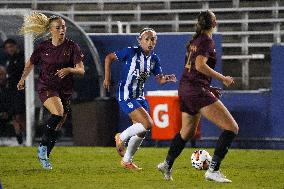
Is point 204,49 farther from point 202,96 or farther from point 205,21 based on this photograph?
point 202,96

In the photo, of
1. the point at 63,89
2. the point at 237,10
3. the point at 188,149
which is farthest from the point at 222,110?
the point at 237,10

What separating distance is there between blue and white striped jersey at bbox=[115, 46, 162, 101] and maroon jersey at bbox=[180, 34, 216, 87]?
89.9 inches

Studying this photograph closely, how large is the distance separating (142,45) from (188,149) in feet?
16.4

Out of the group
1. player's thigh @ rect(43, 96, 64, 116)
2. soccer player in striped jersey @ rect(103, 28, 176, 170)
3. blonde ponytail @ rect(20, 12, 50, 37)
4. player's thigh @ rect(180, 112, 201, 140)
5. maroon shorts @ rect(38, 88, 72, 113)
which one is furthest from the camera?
blonde ponytail @ rect(20, 12, 50, 37)

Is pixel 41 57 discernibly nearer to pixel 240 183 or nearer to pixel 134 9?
pixel 240 183

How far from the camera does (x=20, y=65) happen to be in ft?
61.7

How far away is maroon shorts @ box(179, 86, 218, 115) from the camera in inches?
422

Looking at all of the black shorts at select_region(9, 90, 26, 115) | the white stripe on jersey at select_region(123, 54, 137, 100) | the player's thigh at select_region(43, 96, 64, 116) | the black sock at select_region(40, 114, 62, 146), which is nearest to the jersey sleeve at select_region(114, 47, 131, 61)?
the white stripe on jersey at select_region(123, 54, 137, 100)

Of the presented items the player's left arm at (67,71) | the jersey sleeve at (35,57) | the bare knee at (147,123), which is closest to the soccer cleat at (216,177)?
the bare knee at (147,123)

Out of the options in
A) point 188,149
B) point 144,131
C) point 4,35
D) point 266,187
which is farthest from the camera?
point 4,35

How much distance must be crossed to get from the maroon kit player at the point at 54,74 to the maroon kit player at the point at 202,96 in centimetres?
267

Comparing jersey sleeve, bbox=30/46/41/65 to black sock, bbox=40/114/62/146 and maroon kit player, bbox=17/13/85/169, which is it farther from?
black sock, bbox=40/114/62/146

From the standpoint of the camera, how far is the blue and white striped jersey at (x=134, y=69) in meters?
13.2

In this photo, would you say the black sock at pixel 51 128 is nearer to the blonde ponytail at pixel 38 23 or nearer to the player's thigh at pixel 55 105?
the player's thigh at pixel 55 105
